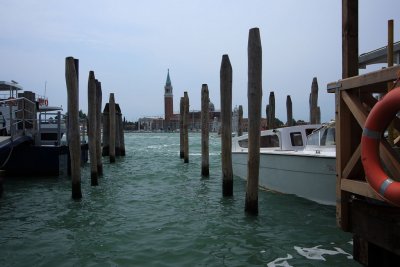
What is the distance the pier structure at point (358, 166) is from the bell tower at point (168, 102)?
142350 millimetres

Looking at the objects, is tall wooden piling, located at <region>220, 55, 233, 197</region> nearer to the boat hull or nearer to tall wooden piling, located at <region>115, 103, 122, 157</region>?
the boat hull

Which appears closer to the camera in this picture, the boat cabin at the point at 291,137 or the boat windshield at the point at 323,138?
the boat windshield at the point at 323,138

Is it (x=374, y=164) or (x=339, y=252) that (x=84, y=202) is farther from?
(x=374, y=164)

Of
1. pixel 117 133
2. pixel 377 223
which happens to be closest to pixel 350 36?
pixel 377 223

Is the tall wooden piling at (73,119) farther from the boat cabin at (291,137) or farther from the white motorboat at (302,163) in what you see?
the boat cabin at (291,137)

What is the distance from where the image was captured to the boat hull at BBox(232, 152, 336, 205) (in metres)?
9.59

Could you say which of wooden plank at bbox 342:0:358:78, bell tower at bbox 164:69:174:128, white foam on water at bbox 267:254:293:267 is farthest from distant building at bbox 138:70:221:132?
wooden plank at bbox 342:0:358:78

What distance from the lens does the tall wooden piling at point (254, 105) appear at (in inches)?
330

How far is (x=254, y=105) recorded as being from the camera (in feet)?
27.8

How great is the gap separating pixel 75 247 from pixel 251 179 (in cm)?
366

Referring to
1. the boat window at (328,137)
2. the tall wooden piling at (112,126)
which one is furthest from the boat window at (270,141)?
the tall wooden piling at (112,126)

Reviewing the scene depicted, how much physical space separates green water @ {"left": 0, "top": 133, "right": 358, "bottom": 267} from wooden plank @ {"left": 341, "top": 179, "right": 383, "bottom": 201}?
2.36m

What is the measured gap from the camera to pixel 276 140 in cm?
1309

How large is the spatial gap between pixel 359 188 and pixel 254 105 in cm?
472
